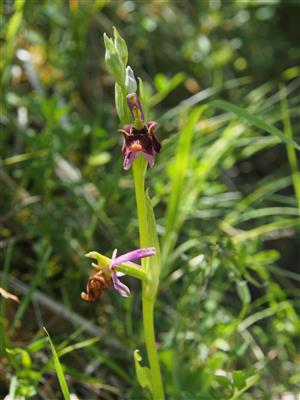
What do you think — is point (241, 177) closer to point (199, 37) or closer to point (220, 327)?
point (199, 37)

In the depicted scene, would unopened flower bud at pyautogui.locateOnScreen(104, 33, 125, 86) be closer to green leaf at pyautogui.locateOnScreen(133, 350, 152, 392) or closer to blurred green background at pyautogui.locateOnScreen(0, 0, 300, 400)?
blurred green background at pyautogui.locateOnScreen(0, 0, 300, 400)

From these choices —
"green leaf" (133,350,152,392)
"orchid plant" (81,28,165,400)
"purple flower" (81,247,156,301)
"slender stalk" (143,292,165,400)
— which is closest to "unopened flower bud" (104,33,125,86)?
"orchid plant" (81,28,165,400)

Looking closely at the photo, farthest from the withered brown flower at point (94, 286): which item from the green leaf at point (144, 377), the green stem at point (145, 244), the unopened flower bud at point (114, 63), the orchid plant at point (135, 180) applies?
the unopened flower bud at point (114, 63)

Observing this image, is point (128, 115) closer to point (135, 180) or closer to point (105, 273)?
point (135, 180)

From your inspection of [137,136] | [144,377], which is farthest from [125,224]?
[137,136]

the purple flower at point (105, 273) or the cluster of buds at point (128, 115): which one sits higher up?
the cluster of buds at point (128, 115)

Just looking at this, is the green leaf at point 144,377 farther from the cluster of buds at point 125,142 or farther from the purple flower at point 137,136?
the purple flower at point 137,136
